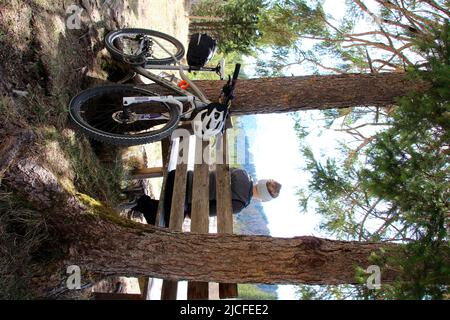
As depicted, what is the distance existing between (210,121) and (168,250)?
1402 mm

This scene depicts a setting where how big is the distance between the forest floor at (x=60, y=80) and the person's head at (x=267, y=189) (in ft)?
4.44

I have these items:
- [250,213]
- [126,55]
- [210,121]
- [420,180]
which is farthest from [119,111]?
[250,213]

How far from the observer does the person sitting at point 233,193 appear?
4.17 meters

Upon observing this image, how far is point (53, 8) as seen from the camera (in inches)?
155

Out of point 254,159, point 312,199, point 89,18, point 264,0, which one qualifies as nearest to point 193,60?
point 89,18

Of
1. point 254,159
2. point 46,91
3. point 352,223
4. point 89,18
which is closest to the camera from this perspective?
point 46,91

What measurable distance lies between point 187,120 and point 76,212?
1.54 metres

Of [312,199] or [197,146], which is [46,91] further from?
[312,199]

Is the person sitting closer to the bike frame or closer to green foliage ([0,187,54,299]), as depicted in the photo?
the bike frame

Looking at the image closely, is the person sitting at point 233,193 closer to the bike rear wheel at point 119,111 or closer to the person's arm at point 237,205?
the person's arm at point 237,205

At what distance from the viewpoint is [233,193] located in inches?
165

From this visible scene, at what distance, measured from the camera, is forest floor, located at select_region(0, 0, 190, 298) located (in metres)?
3.36

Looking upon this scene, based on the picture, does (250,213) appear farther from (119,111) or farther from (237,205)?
(119,111)

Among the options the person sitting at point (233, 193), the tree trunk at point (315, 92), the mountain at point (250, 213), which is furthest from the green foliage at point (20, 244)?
the mountain at point (250, 213)
